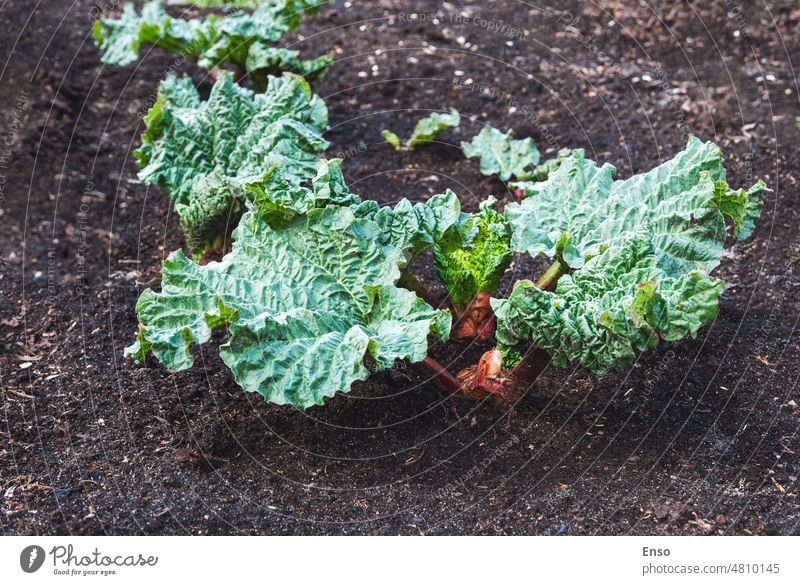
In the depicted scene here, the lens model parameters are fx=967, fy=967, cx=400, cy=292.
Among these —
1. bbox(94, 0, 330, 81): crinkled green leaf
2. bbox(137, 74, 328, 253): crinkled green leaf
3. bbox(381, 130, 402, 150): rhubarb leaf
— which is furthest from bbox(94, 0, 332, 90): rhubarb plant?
bbox(137, 74, 328, 253): crinkled green leaf

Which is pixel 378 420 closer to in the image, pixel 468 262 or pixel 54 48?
pixel 468 262

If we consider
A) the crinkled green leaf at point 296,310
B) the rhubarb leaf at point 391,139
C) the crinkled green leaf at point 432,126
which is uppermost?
the crinkled green leaf at point 296,310

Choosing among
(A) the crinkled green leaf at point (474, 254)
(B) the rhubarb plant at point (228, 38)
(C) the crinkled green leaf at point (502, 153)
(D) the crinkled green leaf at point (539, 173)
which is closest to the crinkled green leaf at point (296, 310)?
(A) the crinkled green leaf at point (474, 254)

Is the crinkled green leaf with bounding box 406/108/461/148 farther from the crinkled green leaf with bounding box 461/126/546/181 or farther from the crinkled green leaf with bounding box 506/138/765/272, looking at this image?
the crinkled green leaf with bounding box 506/138/765/272

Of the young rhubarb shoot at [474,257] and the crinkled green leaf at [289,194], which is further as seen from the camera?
the young rhubarb shoot at [474,257]

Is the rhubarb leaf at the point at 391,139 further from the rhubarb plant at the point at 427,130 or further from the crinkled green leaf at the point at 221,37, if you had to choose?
the crinkled green leaf at the point at 221,37

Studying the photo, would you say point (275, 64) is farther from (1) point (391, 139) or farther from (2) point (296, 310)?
(2) point (296, 310)
